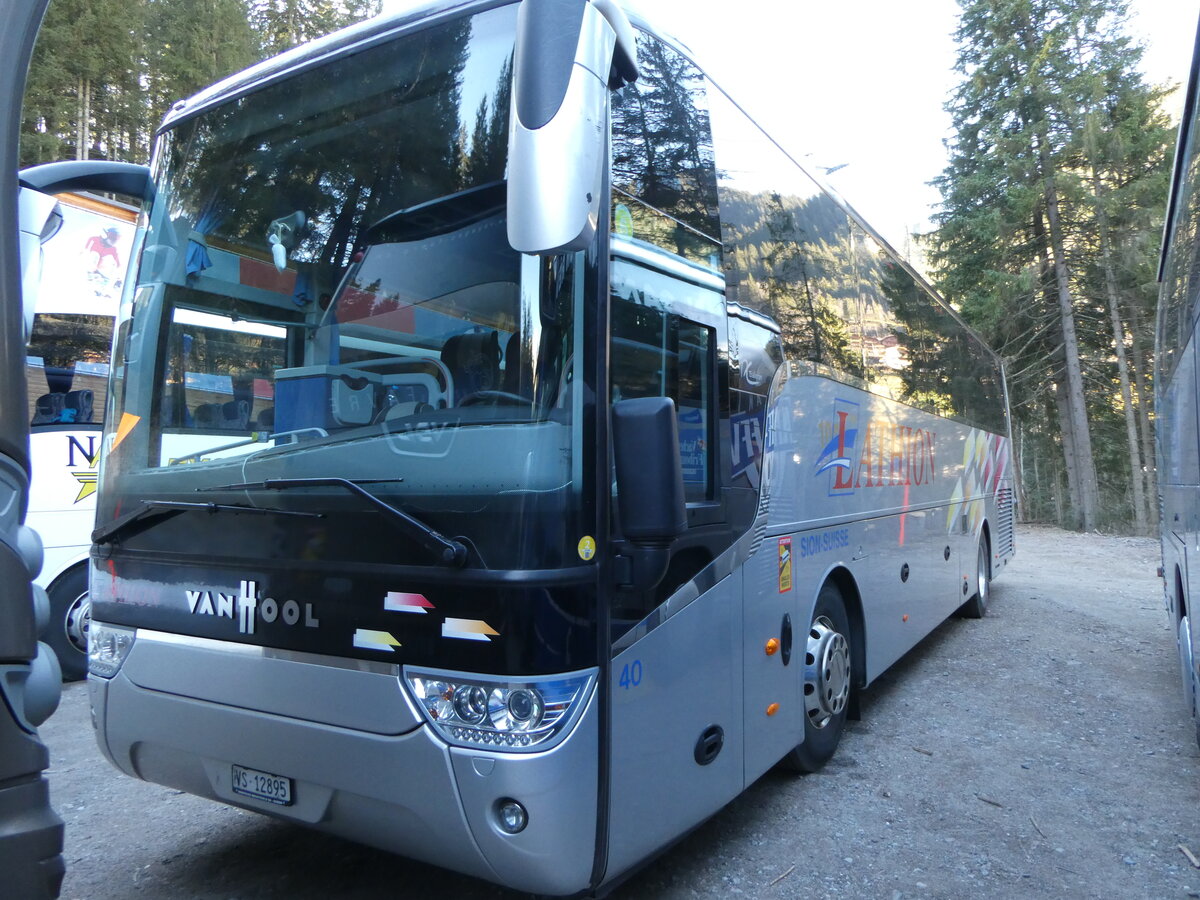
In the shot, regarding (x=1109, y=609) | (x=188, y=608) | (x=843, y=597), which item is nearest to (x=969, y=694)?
(x=843, y=597)

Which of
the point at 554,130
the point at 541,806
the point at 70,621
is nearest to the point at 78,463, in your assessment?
the point at 70,621

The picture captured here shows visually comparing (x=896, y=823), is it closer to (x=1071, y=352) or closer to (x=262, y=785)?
(x=262, y=785)

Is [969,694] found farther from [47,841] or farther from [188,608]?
[47,841]

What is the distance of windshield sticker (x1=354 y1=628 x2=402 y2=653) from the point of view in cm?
270

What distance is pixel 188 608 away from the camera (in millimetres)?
3150

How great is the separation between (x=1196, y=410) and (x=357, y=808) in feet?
14.6

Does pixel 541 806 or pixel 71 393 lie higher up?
pixel 71 393

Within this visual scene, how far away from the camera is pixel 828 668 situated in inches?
187

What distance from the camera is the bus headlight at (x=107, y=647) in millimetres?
3363

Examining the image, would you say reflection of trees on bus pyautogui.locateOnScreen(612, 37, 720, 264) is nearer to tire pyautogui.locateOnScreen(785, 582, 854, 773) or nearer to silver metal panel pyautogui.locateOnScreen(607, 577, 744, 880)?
silver metal panel pyautogui.locateOnScreen(607, 577, 744, 880)

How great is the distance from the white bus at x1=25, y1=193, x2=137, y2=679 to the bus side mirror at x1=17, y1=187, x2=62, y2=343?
443 cm

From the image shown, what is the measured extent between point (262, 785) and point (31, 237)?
189 cm

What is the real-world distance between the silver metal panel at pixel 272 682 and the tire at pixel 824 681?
2438mm

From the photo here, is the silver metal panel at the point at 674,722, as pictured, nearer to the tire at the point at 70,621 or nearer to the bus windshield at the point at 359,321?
the bus windshield at the point at 359,321
